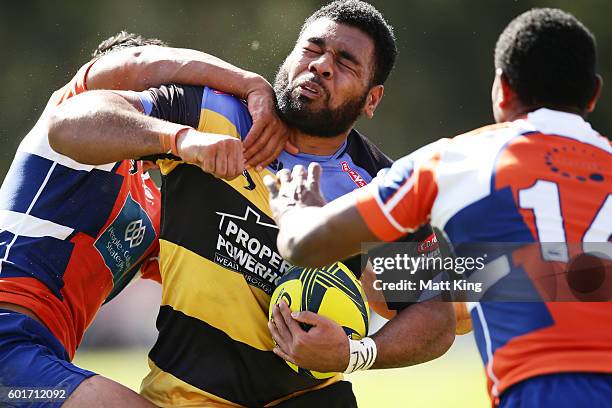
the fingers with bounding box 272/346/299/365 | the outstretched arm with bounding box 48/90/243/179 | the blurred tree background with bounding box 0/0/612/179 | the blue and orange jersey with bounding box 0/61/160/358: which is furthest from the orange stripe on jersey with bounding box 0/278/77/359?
the blurred tree background with bounding box 0/0/612/179

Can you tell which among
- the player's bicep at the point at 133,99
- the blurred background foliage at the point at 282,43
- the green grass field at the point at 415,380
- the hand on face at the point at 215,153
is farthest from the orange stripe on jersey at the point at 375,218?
the blurred background foliage at the point at 282,43

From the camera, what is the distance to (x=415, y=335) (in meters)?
4.41

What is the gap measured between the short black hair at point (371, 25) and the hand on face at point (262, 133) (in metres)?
0.59

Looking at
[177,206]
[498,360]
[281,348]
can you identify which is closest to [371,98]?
[177,206]

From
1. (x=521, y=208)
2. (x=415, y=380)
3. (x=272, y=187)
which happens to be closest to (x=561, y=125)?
(x=521, y=208)

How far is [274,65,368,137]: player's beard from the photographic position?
4605mm

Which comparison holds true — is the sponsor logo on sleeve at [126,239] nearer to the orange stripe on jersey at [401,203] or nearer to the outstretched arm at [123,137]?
the outstretched arm at [123,137]

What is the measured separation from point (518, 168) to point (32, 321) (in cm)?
232

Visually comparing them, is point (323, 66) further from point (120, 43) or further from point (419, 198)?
point (419, 198)

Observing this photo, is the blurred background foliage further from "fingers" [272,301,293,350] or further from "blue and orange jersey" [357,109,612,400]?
"blue and orange jersey" [357,109,612,400]

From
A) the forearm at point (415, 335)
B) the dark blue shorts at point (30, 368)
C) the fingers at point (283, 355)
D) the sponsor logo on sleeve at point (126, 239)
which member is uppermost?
the sponsor logo on sleeve at point (126, 239)

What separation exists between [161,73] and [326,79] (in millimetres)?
816

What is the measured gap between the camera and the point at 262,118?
4527 mm

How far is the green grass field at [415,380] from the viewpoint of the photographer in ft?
33.7
